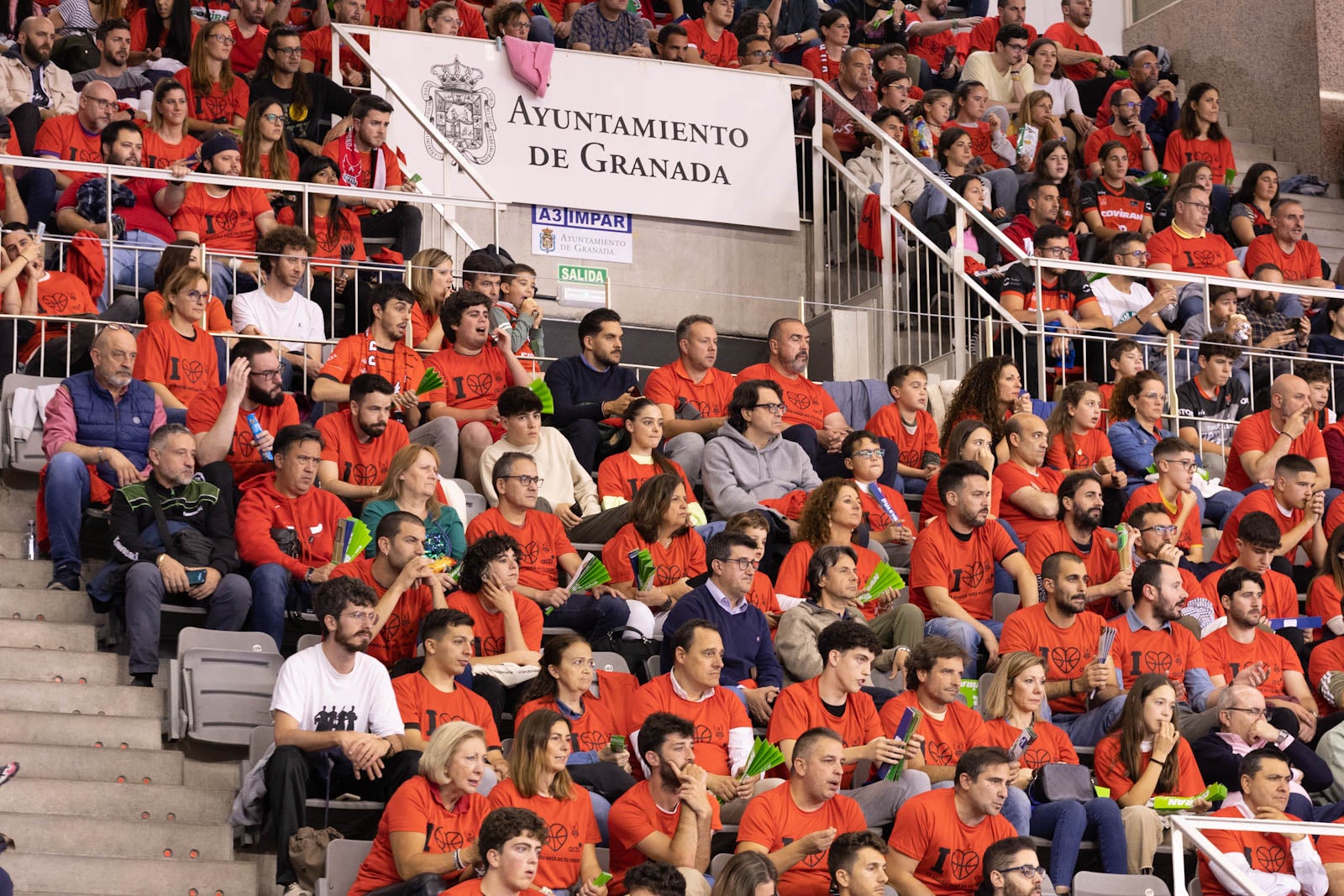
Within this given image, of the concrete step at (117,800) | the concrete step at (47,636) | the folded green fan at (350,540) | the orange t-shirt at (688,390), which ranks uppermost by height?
the orange t-shirt at (688,390)

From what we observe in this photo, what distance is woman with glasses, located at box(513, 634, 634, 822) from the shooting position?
8.12 meters

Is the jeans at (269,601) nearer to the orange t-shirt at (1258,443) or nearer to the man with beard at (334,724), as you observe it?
the man with beard at (334,724)

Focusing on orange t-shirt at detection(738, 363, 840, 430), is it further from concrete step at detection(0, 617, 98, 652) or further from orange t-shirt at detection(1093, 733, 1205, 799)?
concrete step at detection(0, 617, 98, 652)

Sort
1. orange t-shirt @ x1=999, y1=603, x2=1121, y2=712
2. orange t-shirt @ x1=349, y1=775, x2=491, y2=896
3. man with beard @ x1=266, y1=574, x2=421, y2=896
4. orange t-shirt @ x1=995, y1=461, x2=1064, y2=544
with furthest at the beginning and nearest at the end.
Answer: orange t-shirt @ x1=995, y1=461, x2=1064, y2=544, orange t-shirt @ x1=999, y1=603, x2=1121, y2=712, man with beard @ x1=266, y1=574, x2=421, y2=896, orange t-shirt @ x1=349, y1=775, x2=491, y2=896

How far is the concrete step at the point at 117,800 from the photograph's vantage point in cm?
791

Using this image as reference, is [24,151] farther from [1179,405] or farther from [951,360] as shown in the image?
[1179,405]

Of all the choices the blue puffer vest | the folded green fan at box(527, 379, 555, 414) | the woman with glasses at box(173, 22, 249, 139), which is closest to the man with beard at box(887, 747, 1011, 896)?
the folded green fan at box(527, 379, 555, 414)

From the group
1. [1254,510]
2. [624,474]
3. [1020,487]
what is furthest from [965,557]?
[1254,510]

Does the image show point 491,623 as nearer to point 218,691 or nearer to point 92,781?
point 218,691

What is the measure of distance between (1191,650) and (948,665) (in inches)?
64.9

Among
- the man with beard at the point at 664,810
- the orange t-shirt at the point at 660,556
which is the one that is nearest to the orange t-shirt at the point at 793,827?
the man with beard at the point at 664,810

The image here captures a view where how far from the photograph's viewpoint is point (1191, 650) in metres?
9.79

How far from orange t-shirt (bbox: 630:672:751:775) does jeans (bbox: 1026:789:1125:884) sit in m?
1.18

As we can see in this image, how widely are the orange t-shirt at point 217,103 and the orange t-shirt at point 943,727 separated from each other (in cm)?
607
